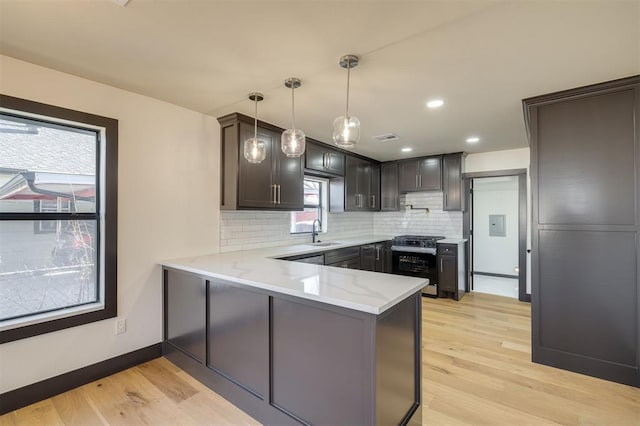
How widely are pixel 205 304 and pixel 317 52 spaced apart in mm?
1994

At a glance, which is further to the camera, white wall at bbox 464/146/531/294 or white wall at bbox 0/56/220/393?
white wall at bbox 464/146/531/294

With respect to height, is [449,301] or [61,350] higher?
[61,350]

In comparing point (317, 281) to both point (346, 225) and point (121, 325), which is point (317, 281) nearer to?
point (121, 325)

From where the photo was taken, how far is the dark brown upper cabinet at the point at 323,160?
4.06m

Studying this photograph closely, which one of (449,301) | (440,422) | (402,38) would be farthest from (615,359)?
(402,38)

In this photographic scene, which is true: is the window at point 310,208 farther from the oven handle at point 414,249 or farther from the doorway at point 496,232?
the doorway at point 496,232

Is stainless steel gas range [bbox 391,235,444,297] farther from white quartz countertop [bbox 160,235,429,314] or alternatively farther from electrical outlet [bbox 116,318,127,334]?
electrical outlet [bbox 116,318,127,334]

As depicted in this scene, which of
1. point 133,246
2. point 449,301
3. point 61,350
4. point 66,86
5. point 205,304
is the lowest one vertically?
point 449,301

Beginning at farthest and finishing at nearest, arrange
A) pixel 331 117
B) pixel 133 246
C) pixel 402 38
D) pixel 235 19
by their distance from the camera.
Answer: pixel 331 117 → pixel 133 246 → pixel 402 38 → pixel 235 19

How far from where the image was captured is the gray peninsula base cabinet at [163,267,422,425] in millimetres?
1479

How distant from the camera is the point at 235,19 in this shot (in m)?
1.60

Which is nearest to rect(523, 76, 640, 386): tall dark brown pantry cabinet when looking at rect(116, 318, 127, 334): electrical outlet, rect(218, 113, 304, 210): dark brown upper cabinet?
rect(218, 113, 304, 210): dark brown upper cabinet

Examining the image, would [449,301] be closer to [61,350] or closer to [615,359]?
[615,359]

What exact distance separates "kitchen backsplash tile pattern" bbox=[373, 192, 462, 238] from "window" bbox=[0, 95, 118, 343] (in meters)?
4.71
